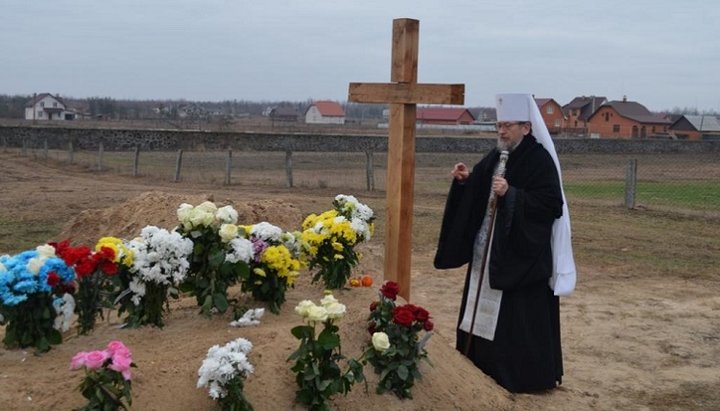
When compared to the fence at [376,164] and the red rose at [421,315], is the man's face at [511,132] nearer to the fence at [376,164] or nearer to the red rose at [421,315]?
the red rose at [421,315]

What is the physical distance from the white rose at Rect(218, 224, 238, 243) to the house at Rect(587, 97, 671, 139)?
71.7 metres

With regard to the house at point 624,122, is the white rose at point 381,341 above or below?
below

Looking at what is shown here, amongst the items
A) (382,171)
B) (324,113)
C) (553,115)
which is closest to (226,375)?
(382,171)

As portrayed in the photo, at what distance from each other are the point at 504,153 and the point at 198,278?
228cm

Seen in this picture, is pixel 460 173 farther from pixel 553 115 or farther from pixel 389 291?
pixel 553 115

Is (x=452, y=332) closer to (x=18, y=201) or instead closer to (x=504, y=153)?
(x=504, y=153)

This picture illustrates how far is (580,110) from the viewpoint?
86.2m

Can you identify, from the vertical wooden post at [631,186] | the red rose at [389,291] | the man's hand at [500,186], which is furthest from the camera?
the vertical wooden post at [631,186]

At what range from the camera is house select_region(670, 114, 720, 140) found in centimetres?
7194

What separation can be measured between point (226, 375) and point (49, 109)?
98.8 metres

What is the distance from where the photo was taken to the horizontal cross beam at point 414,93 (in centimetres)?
607

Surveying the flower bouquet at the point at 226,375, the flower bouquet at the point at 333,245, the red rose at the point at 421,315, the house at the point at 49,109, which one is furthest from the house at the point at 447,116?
the flower bouquet at the point at 226,375

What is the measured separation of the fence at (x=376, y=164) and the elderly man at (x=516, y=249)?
13.0 metres

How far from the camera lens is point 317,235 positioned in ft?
20.2
